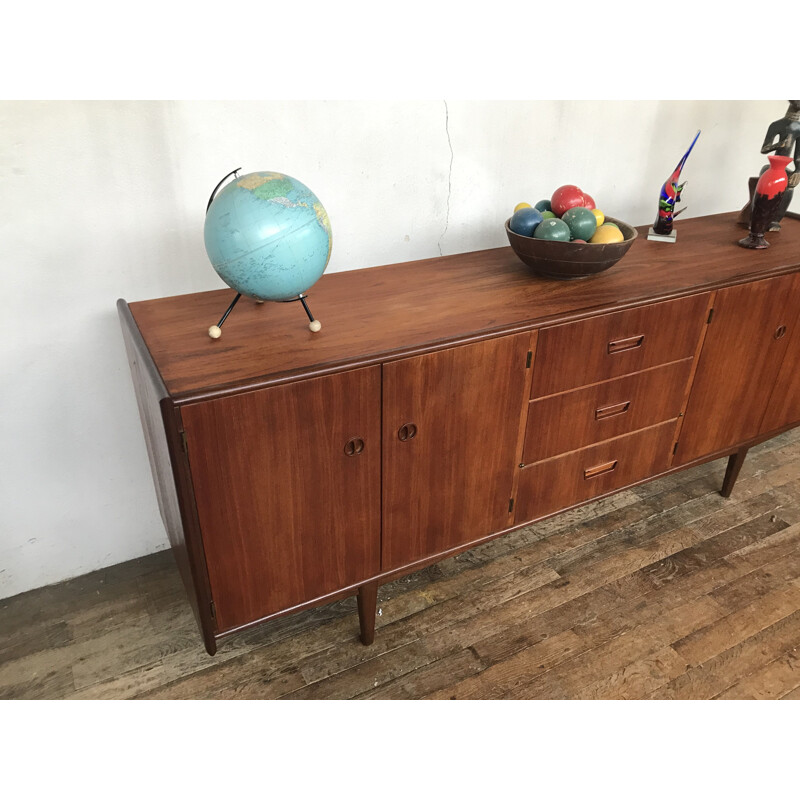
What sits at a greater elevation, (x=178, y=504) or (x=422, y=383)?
(x=422, y=383)

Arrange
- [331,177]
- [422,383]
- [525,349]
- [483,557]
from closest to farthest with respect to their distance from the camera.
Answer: [422,383]
[525,349]
[331,177]
[483,557]

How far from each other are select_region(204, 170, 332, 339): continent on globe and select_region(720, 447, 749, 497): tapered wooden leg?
5.87ft

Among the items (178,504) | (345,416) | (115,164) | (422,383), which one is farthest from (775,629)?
(115,164)

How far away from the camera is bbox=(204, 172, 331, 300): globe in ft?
4.64

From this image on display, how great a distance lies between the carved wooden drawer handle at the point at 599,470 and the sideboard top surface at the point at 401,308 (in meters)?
0.55

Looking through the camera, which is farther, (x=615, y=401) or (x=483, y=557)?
(x=483, y=557)

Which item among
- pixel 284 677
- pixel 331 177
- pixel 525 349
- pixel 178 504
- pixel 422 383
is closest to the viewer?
pixel 178 504

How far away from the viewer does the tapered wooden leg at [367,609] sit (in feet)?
6.00

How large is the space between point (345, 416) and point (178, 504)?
417 millimetres

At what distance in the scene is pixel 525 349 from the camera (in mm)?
1709

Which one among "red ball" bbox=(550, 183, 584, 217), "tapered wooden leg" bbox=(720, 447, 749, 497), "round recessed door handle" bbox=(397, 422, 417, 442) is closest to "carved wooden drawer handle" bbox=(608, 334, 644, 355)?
"red ball" bbox=(550, 183, 584, 217)

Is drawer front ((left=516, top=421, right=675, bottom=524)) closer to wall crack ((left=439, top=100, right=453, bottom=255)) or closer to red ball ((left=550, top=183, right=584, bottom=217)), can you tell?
red ball ((left=550, top=183, right=584, bottom=217))

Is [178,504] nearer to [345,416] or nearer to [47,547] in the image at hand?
[345,416]

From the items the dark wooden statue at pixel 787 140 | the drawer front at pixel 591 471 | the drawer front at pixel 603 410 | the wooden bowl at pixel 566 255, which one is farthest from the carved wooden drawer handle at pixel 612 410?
the dark wooden statue at pixel 787 140
